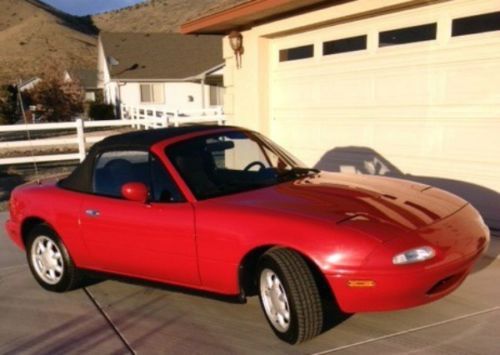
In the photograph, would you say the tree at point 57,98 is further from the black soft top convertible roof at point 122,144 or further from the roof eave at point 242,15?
the black soft top convertible roof at point 122,144

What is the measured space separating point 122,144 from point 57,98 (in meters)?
33.7

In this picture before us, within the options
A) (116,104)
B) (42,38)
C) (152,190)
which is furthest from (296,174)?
(42,38)

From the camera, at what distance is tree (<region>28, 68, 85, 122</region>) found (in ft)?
118

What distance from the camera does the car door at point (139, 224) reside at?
176 inches

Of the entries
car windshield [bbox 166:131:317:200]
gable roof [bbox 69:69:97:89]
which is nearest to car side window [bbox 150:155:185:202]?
car windshield [bbox 166:131:317:200]

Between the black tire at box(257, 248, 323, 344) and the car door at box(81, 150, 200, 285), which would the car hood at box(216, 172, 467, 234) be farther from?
the car door at box(81, 150, 200, 285)

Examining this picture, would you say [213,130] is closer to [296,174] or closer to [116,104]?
[296,174]

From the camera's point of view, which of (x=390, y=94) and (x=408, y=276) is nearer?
(x=408, y=276)

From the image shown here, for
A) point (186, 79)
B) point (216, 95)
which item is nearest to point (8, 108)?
point (186, 79)

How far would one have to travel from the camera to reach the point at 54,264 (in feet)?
18.1

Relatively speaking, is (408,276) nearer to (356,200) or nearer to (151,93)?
(356,200)

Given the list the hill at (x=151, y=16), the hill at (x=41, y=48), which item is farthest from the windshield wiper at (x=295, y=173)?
the hill at (x=151, y=16)

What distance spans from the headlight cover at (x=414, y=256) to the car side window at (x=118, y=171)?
2176 mm

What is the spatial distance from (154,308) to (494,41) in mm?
4470
